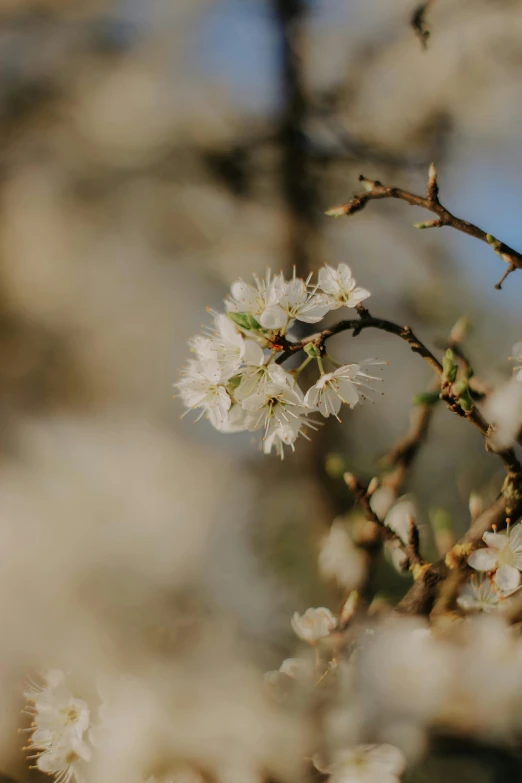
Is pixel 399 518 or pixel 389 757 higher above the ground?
pixel 399 518

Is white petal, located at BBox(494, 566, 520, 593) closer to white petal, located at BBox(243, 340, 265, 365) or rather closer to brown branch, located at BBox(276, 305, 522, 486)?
brown branch, located at BBox(276, 305, 522, 486)

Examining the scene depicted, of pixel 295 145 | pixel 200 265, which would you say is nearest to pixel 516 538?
pixel 200 265

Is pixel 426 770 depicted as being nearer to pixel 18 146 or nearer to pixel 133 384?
pixel 133 384

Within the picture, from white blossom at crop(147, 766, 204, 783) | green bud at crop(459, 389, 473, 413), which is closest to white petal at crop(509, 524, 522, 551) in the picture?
green bud at crop(459, 389, 473, 413)

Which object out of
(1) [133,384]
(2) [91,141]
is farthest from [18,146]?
(1) [133,384]

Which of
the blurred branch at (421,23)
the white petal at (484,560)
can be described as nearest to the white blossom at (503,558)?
the white petal at (484,560)

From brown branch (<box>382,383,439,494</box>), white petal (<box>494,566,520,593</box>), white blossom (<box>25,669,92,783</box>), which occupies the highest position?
brown branch (<box>382,383,439,494</box>)

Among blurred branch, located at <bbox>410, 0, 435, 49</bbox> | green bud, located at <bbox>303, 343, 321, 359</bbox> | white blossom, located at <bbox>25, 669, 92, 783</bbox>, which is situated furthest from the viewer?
blurred branch, located at <bbox>410, 0, 435, 49</bbox>

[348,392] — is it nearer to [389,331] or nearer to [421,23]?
[389,331]
